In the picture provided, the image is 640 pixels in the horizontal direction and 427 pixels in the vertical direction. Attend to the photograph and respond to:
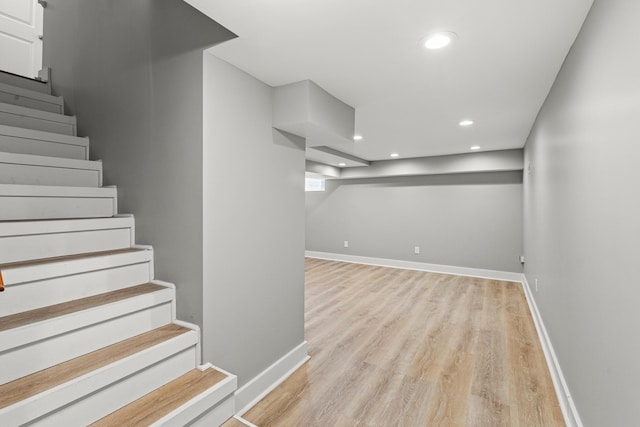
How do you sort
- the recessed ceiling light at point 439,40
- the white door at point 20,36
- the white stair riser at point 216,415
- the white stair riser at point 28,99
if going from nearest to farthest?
the white stair riser at point 216,415, the recessed ceiling light at point 439,40, the white stair riser at point 28,99, the white door at point 20,36

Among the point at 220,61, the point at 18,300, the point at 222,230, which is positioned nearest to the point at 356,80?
the point at 220,61

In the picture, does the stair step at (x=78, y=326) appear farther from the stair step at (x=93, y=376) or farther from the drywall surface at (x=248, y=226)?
the drywall surface at (x=248, y=226)

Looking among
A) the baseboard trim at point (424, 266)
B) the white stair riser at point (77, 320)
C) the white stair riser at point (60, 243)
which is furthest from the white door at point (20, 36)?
the baseboard trim at point (424, 266)

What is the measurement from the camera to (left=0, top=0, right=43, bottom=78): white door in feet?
11.7

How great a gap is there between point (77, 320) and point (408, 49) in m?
2.29

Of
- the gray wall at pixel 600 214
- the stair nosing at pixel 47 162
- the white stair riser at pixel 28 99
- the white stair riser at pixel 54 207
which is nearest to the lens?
the gray wall at pixel 600 214

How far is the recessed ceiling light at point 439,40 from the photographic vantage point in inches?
63.4

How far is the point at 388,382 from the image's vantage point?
2.28 m

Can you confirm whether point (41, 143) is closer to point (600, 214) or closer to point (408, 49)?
point (408, 49)

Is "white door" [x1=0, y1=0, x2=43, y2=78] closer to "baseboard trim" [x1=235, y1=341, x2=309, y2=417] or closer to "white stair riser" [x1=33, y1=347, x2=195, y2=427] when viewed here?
"white stair riser" [x1=33, y1=347, x2=195, y2=427]

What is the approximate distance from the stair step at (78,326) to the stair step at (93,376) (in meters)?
0.04

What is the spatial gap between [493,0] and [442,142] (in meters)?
3.36

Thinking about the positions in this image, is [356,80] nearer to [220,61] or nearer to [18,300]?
[220,61]

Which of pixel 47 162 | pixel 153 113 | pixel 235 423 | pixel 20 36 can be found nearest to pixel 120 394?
pixel 235 423
